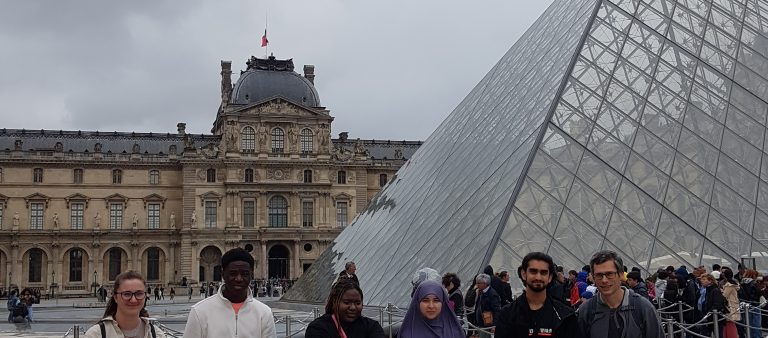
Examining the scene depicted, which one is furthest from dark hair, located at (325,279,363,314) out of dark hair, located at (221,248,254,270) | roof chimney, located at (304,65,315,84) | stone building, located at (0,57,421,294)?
roof chimney, located at (304,65,315,84)

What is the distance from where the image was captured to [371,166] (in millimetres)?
62500

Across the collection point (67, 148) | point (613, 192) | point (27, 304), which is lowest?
point (27, 304)

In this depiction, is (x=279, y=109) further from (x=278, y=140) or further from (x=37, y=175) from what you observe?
(x=37, y=175)

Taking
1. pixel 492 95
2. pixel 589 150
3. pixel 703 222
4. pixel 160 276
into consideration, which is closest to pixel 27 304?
pixel 492 95

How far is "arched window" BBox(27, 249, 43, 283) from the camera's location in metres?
55.7

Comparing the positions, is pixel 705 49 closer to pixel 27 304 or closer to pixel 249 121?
pixel 27 304

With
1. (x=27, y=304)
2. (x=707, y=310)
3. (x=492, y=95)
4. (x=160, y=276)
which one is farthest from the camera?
(x=160, y=276)

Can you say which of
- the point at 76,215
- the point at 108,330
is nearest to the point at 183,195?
the point at 76,215

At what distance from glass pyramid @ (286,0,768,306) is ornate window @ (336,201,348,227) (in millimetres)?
42214

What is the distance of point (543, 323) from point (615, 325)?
1.15 feet

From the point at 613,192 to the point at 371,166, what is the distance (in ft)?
164

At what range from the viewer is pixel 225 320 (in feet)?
12.6

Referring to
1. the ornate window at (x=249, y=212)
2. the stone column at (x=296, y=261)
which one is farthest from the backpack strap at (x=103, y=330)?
the ornate window at (x=249, y=212)

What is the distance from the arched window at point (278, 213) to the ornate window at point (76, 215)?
13.1 meters
